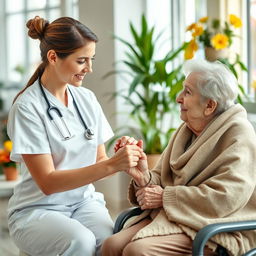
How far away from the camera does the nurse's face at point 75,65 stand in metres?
2.43

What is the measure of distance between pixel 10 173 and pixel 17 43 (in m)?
4.26

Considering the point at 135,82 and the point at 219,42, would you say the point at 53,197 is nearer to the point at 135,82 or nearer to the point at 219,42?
the point at 219,42

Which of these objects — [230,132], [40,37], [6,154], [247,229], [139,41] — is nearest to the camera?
[247,229]

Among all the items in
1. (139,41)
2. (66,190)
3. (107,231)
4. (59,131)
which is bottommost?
(107,231)

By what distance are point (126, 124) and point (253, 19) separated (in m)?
1.39

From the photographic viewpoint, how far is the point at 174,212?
7.59ft

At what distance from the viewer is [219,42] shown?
12.2 ft

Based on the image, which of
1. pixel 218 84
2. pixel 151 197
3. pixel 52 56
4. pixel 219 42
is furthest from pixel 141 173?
pixel 219 42

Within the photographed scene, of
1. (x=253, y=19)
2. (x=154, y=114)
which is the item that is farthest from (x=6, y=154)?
(x=253, y=19)

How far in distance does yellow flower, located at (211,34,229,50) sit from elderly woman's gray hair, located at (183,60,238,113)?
1.33 m

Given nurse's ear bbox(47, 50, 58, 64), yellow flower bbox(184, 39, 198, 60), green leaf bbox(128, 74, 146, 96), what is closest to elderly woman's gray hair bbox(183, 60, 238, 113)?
nurse's ear bbox(47, 50, 58, 64)

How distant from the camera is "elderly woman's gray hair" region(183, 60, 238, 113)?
7.82ft

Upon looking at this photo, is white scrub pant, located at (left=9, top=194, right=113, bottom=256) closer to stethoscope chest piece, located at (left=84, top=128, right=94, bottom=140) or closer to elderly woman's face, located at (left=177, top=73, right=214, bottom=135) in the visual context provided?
stethoscope chest piece, located at (left=84, top=128, right=94, bottom=140)

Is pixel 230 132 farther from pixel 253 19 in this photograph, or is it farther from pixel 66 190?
pixel 253 19
